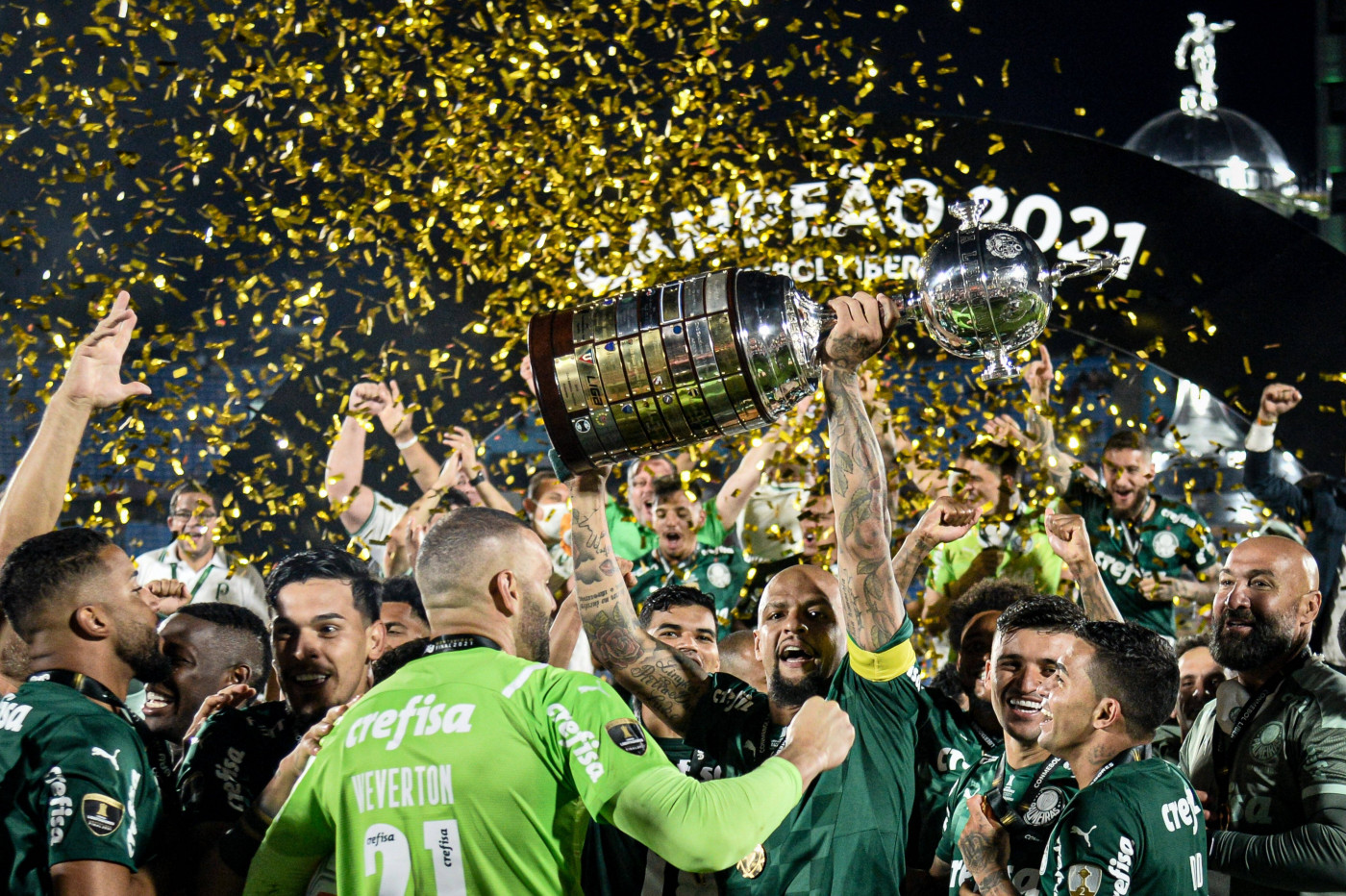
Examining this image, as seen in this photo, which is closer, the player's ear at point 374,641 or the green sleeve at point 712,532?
the player's ear at point 374,641

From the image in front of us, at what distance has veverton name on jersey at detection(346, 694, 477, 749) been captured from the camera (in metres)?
2.61

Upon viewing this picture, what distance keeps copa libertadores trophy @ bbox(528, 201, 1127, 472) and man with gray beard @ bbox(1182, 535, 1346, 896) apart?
169 centimetres

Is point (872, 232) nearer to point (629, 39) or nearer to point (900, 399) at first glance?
point (629, 39)

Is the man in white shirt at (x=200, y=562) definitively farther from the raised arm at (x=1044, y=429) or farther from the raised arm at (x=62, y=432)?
the raised arm at (x=1044, y=429)

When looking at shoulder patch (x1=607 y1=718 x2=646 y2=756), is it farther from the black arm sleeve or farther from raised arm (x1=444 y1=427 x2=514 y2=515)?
raised arm (x1=444 y1=427 x2=514 y2=515)

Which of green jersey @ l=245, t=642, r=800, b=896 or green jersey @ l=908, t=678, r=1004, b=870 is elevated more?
green jersey @ l=245, t=642, r=800, b=896

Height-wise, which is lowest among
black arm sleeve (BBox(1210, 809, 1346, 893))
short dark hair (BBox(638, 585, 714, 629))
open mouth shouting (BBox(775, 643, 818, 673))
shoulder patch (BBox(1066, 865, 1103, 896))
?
black arm sleeve (BBox(1210, 809, 1346, 893))

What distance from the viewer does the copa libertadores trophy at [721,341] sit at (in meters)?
2.98

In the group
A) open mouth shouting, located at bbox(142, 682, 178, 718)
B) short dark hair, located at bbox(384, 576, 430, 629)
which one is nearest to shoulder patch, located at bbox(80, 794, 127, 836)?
open mouth shouting, located at bbox(142, 682, 178, 718)

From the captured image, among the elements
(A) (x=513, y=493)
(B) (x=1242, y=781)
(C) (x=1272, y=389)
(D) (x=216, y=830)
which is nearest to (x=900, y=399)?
(A) (x=513, y=493)

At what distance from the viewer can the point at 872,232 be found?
6469mm

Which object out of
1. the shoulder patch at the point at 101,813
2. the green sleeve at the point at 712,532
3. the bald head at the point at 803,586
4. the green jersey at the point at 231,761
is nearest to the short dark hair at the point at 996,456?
the green sleeve at the point at 712,532

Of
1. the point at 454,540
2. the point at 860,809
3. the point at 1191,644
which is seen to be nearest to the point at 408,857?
the point at 454,540

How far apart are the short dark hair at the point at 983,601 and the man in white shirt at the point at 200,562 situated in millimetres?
3512
